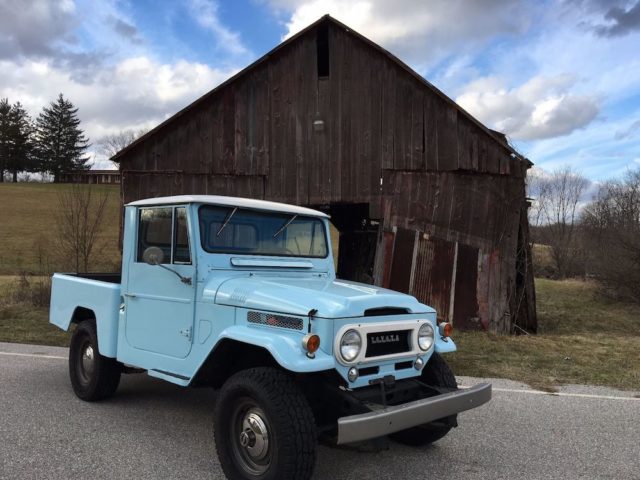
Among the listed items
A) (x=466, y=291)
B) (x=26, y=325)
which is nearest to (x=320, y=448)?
(x=466, y=291)

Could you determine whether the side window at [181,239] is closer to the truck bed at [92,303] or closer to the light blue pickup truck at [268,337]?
the light blue pickup truck at [268,337]

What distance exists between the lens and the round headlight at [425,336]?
168 inches

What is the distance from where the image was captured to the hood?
382 centimetres

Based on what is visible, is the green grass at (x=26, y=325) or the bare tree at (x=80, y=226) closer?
the green grass at (x=26, y=325)

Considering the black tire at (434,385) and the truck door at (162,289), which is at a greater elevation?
the truck door at (162,289)

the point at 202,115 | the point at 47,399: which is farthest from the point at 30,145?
the point at 47,399

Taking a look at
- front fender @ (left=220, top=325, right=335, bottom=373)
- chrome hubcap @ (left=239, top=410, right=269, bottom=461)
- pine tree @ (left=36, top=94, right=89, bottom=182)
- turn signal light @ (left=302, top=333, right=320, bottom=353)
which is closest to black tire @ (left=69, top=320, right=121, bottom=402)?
front fender @ (left=220, top=325, right=335, bottom=373)

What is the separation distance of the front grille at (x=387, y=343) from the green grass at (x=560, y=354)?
12.1 ft

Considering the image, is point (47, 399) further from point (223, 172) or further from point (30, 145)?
point (30, 145)

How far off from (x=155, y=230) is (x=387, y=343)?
2492 millimetres

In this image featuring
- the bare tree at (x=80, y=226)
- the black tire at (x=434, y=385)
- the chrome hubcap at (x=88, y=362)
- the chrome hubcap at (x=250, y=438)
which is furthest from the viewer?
the bare tree at (x=80, y=226)

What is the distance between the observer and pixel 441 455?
14.7 ft

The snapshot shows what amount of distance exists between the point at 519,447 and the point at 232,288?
2.84 metres

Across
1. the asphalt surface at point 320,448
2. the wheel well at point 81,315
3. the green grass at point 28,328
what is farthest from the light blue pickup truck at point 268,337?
the green grass at point 28,328
